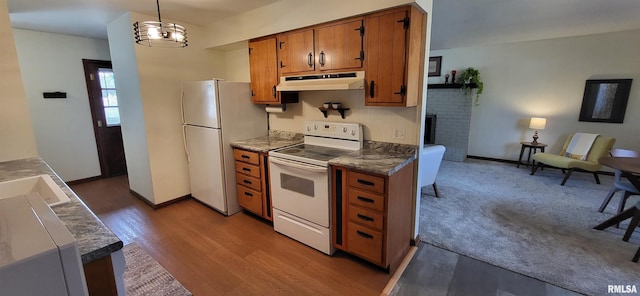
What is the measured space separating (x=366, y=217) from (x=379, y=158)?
1.72 ft

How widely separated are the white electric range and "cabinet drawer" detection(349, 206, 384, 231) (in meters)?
0.24

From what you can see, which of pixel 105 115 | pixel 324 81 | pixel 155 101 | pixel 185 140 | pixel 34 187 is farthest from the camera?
pixel 105 115

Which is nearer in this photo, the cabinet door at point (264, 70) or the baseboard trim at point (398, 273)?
the baseboard trim at point (398, 273)

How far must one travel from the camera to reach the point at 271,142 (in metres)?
3.35

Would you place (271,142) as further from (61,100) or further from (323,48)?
(61,100)

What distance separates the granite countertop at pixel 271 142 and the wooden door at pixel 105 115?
285 centimetres

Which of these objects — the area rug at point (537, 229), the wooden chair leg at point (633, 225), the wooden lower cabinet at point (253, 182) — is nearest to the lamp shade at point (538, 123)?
the area rug at point (537, 229)

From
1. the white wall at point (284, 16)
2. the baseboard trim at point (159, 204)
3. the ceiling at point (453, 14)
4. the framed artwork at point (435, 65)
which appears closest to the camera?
the white wall at point (284, 16)

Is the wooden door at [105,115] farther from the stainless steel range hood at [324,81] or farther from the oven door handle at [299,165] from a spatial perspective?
the oven door handle at [299,165]

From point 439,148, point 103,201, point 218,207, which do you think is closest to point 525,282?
point 439,148

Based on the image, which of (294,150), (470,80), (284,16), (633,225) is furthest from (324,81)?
(470,80)

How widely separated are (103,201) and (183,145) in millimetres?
1426

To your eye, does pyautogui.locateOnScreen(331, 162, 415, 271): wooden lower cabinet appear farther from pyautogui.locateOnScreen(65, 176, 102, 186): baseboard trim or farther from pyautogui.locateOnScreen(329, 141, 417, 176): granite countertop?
pyautogui.locateOnScreen(65, 176, 102, 186): baseboard trim

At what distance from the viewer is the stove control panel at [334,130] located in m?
2.78
